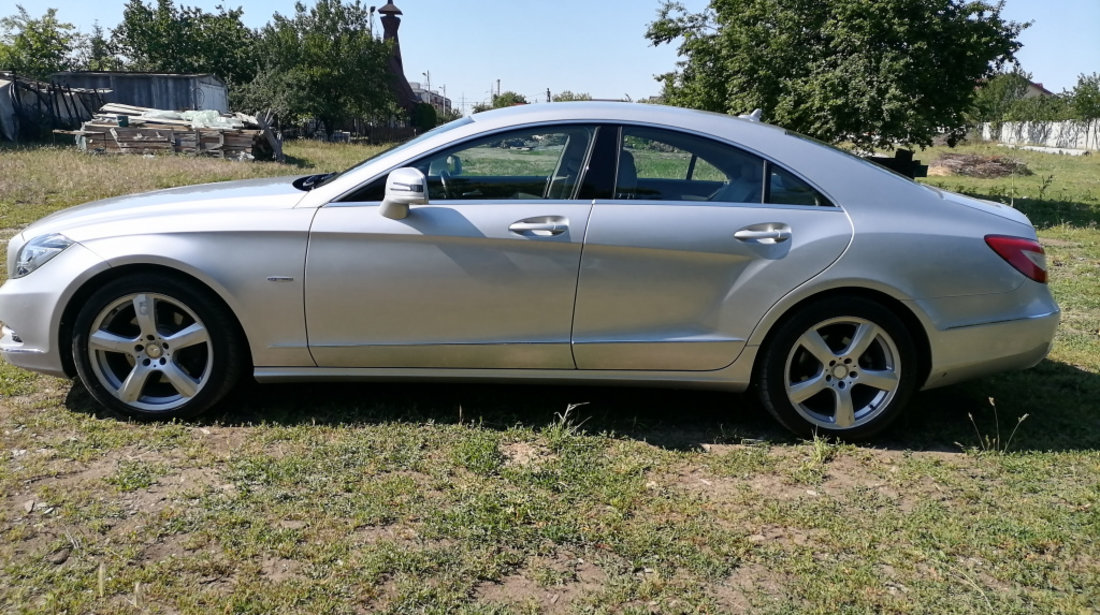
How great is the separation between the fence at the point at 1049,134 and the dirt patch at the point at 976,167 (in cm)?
3017

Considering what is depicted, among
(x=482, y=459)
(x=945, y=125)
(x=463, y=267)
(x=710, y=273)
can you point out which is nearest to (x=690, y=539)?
(x=482, y=459)

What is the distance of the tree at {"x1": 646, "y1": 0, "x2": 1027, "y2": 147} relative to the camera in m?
14.4

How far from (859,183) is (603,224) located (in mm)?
1229

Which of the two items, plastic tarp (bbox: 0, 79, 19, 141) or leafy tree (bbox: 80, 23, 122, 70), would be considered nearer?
plastic tarp (bbox: 0, 79, 19, 141)

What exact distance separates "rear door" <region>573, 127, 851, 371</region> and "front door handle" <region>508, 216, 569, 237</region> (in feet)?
0.42

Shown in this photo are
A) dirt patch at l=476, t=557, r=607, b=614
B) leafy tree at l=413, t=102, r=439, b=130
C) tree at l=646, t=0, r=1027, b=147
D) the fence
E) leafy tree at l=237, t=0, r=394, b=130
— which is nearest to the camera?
dirt patch at l=476, t=557, r=607, b=614

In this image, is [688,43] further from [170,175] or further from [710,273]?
[710,273]

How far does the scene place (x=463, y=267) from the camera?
366 centimetres

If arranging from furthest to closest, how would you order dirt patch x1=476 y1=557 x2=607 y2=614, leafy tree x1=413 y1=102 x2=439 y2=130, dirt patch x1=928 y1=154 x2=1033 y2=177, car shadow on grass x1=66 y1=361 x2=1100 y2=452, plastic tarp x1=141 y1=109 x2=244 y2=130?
1. leafy tree x1=413 y1=102 x2=439 y2=130
2. dirt patch x1=928 y1=154 x2=1033 y2=177
3. plastic tarp x1=141 y1=109 x2=244 y2=130
4. car shadow on grass x1=66 y1=361 x2=1100 y2=452
5. dirt patch x1=476 y1=557 x2=607 y2=614

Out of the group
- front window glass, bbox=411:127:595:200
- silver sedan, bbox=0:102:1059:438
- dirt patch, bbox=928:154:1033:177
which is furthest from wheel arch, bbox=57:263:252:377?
dirt patch, bbox=928:154:1033:177

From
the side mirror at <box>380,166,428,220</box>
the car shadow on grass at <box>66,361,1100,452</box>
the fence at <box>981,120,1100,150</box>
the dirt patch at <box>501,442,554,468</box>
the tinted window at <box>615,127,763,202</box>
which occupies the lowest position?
the dirt patch at <box>501,442,554,468</box>

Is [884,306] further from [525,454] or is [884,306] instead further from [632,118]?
[525,454]

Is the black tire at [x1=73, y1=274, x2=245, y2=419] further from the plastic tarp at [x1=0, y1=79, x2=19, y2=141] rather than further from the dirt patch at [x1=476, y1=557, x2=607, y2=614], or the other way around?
the plastic tarp at [x1=0, y1=79, x2=19, y2=141]

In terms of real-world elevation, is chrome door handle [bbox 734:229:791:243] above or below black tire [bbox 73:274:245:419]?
above
